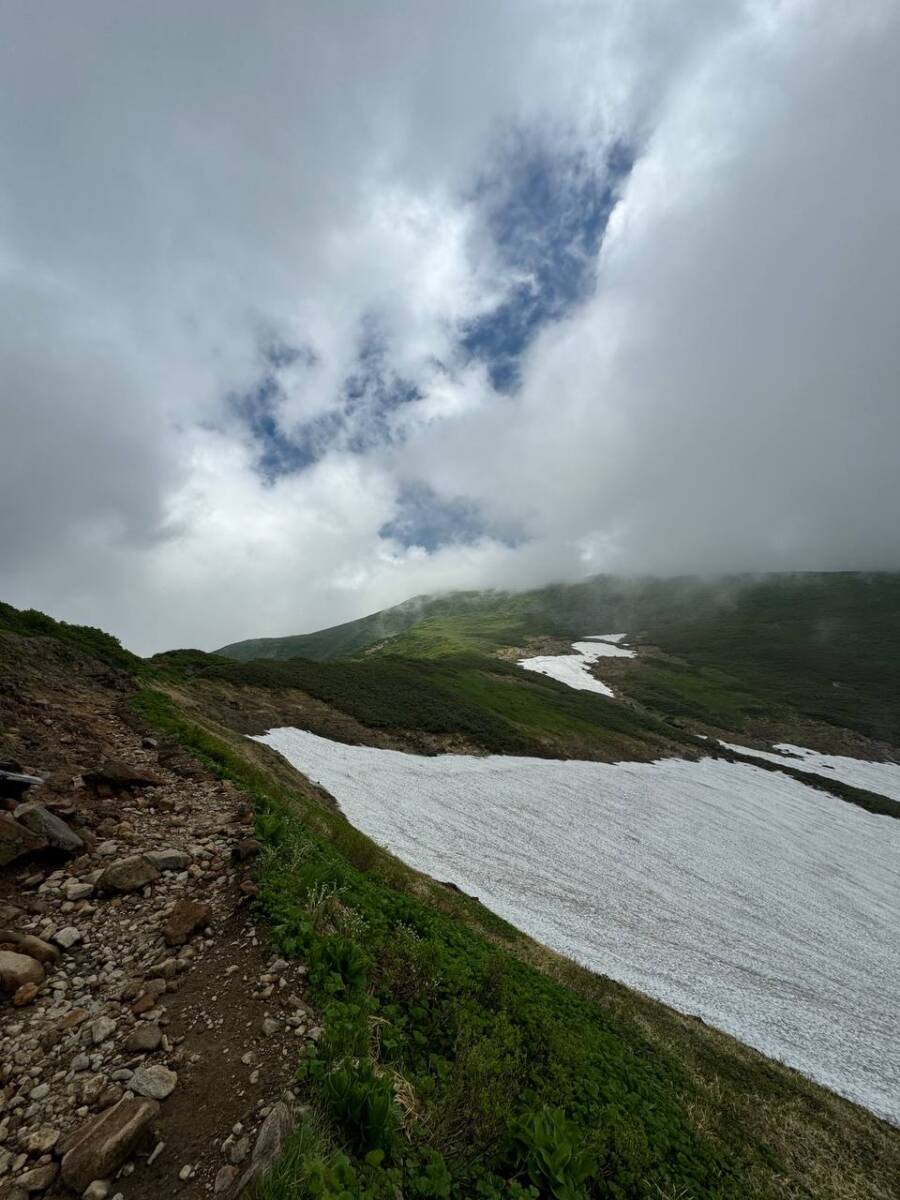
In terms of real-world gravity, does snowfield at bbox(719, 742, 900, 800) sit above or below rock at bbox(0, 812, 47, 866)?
below

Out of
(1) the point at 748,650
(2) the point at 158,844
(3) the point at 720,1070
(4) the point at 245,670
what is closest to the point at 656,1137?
(3) the point at 720,1070

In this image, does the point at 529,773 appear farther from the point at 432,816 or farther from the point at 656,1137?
the point at 656,1137

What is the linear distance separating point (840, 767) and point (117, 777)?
104728 millimetres

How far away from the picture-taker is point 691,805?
50250mm

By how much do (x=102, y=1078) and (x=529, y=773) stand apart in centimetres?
A: 4871

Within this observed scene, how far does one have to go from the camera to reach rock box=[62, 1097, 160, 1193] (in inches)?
151

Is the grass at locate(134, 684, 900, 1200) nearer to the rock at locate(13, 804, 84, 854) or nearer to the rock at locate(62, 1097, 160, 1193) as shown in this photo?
the rock at locate(62, 1097, 160, 1193)

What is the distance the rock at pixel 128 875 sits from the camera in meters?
7.63

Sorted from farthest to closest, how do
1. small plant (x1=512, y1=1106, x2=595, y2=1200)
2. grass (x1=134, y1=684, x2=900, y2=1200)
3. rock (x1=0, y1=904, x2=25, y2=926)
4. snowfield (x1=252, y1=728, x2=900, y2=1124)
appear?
snowfield (x1=252, y1=728, x2=900, y2=1124) → rock (x1=0, y1=904, x2=25, y2=926) → small plant (x1=512, y1=1106, x2=595, y2=1200) → grass (x1=134, y1=684, x2=900, y2=1200)

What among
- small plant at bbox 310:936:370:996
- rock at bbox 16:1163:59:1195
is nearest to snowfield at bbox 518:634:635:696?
small plant at bbox 310:936:370:996

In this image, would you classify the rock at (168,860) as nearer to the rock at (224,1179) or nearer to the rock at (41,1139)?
the rock at (41,1139)

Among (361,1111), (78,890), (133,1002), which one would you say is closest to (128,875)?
(78,890)

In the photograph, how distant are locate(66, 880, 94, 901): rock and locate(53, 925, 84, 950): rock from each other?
2.19 feet

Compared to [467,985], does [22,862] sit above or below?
above
